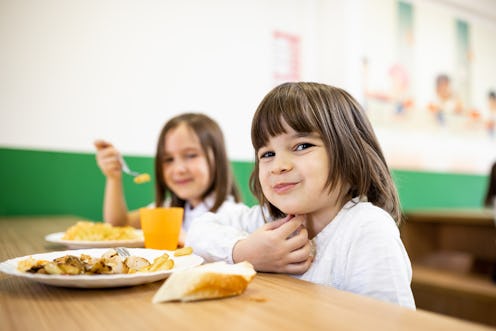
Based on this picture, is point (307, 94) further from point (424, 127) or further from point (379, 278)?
point (424, 127)

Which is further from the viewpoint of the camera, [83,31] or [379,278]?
[83,31]

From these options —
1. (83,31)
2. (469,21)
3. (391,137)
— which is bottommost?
(391,137)

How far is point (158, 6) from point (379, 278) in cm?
205

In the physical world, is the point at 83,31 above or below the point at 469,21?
below

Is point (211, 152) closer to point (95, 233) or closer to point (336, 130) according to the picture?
point (95, 233)

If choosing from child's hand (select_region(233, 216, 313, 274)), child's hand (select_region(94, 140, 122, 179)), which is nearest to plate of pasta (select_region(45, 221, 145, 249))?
child's hand (select_region(233, 216, 313, 274))

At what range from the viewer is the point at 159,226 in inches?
33.6

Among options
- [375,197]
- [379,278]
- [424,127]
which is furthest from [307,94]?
[424,127]

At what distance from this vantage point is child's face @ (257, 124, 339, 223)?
723 millimetres

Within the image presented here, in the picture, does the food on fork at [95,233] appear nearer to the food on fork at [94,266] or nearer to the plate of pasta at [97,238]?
the plate of pasta at [97,238]

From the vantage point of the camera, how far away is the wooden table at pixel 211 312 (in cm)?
36

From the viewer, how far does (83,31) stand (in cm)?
201

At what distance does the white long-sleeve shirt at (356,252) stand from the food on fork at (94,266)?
0.65ft

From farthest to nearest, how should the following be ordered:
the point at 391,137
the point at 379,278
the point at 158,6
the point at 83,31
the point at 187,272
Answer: the point at 391,137
the point at 158,6
the point at 83,31
the point at 379,278
the point at 187,272
